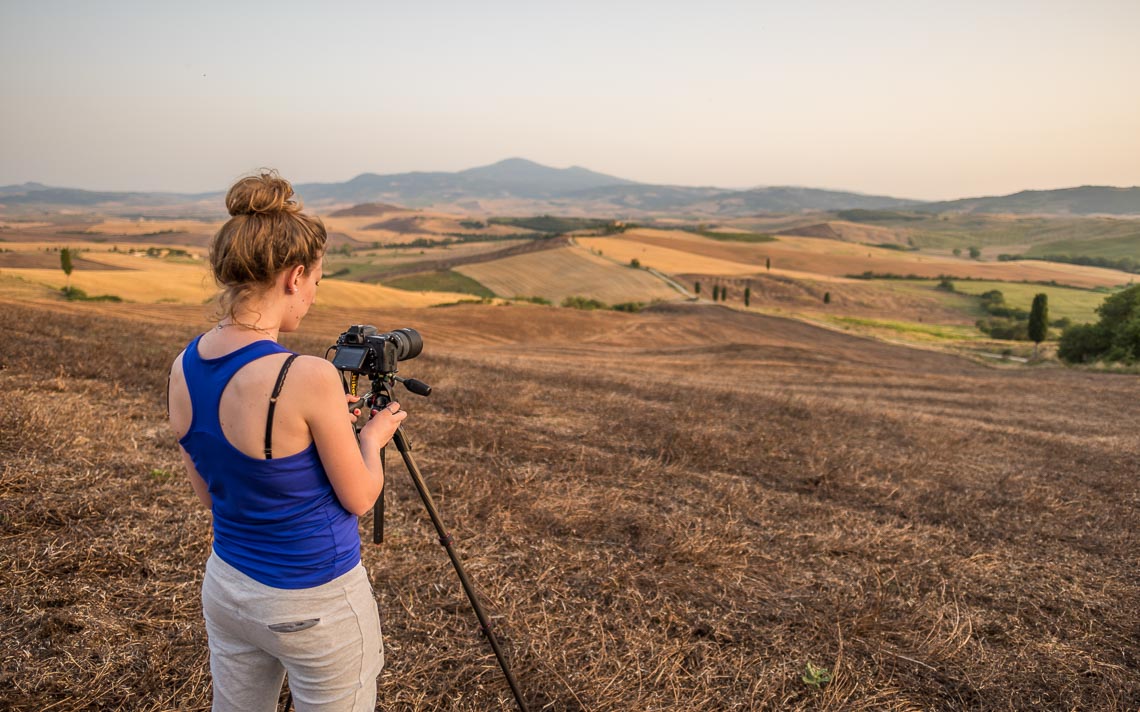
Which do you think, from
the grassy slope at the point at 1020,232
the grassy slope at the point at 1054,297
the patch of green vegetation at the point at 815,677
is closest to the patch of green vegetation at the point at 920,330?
the grassy slope at the point at 1054,297

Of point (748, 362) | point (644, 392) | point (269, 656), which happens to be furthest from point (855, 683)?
point (748, 362)

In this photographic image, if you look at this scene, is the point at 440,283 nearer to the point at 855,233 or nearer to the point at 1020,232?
the point at 855,233

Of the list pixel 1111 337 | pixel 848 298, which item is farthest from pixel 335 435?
pixel 848 298

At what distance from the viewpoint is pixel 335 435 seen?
2039 mm

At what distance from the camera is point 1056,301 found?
79.6 m

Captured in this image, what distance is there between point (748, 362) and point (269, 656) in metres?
27.5

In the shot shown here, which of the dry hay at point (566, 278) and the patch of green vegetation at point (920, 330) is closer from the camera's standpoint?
the patch of green vegetation at point (920, 330)

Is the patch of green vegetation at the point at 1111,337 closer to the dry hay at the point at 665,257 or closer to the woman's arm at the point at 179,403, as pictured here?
the woman's arm at the point at 179,403

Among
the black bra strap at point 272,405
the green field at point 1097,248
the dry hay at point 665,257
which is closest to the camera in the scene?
the black bra strap at point 272,405

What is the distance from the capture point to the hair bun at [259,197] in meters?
2.03

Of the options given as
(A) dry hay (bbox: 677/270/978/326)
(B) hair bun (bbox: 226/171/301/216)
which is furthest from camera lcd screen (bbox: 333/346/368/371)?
(A) dry hay (bbox: 677/270/978/326)

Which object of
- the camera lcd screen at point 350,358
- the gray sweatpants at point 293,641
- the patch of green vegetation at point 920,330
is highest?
the camera lcd screen at point 350,358

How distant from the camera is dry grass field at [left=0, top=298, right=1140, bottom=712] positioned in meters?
3.98

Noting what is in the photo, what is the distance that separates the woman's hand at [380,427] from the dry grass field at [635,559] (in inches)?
86.6
